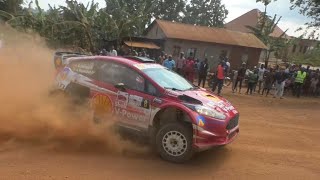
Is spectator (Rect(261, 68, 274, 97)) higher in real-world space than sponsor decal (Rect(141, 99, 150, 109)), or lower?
lower

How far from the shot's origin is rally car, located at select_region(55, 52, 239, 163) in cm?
681

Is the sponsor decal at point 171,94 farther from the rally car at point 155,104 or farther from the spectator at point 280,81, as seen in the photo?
the spectator at point 280,81

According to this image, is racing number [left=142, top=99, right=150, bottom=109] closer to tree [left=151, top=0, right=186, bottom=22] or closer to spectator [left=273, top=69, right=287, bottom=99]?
spectator [left=273, top=69, right=287, bottom=99]

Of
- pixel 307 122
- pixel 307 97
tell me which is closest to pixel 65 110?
pixel 307 122

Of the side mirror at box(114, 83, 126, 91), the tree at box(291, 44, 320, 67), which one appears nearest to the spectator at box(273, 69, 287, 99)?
the side mirror at box(114, 83, 126, 91)

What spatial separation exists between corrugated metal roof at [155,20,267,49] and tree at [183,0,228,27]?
28.9m

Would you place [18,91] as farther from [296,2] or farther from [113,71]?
[296,2]

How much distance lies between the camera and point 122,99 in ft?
24.3

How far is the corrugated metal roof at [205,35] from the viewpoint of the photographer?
33.0 meters

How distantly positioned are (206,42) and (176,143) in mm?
27527

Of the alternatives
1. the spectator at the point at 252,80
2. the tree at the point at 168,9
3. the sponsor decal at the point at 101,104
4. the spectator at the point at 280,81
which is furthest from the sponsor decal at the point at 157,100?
the tree at the point at 168,9

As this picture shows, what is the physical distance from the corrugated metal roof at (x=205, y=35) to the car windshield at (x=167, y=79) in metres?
24.0

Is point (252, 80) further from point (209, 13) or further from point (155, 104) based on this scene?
point (209, 13)

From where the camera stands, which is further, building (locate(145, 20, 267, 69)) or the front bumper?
building (locate(145, 20, 267, 69))
